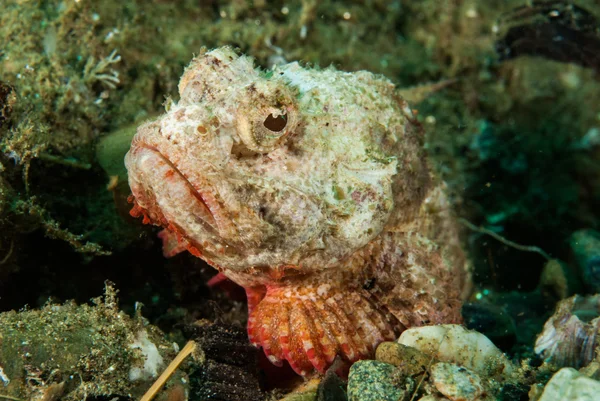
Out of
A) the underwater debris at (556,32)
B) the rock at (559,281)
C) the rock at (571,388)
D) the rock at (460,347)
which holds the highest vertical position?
the underwater debris at (556,32)

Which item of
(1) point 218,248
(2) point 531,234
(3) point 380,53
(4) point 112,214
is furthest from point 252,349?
(3) point 380,53

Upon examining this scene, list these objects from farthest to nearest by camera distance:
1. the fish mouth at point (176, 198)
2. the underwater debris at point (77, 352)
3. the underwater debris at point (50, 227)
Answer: the underwater debris at point (50, 227) < the fish mouth at point (176, 198) < the underwater debris at point (77, 352)

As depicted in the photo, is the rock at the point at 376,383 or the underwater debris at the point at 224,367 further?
the underwater debris at the point at 224,367

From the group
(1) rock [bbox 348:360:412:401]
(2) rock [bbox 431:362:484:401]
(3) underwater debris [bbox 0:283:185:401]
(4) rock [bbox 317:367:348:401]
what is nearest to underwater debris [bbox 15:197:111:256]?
(3) underwater debris [bbox 0:283:185:401]

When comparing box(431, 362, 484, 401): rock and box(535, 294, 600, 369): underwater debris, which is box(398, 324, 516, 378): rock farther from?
box(535, 294, 600, 369): underwater debris

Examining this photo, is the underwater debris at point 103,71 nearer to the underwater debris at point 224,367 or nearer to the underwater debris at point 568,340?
the underwater debris at point 224,367

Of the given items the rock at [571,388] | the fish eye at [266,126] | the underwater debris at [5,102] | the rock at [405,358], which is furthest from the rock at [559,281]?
the underwater debris at [5,102]

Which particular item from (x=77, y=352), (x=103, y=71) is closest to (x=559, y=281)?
(x=77, y=352)

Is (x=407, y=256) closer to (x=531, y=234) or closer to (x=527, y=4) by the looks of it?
(x=531, y=234)
